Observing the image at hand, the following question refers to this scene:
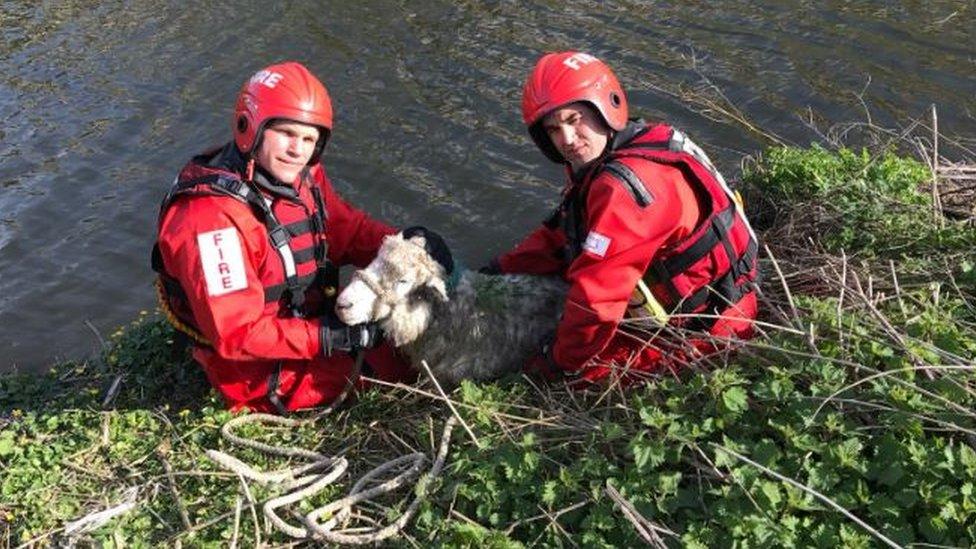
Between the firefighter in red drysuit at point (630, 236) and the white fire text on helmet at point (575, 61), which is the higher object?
the white fire text on helmet at point (575, 61)

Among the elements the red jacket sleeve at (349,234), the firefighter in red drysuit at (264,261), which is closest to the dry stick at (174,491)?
the firefighter in red drysuit at (264,261)

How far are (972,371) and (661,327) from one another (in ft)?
5.63

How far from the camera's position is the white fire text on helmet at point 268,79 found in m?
5.66

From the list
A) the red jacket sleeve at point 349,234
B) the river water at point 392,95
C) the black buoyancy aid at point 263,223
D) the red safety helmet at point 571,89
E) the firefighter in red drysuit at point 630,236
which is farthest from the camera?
the river water at point 392,95

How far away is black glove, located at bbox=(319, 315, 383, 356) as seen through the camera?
19.2 ft

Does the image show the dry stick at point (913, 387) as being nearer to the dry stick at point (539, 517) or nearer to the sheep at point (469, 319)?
the dry stick at point (539, 517)

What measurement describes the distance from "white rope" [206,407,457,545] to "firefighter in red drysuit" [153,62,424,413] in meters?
0.61

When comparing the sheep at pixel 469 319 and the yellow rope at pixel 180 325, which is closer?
the sheep at pixel 469 319

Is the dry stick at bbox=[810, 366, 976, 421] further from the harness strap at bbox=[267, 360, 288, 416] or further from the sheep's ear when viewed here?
the harness strap at bbox=[267, 360, 288, 416]

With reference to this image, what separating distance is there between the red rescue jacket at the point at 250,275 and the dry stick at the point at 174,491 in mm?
689

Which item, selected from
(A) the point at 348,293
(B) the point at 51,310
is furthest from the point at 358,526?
(B) the point at 51,310

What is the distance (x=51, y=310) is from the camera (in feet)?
32.5

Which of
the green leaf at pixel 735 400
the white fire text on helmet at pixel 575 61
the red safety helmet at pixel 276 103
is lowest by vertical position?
the green leaf at pixel 735 400

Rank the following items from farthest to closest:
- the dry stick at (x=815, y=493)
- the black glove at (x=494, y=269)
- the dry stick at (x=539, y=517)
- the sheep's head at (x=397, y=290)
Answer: the black glove at (x=494, y=269) → the sheep's head at (x=397, y=290) → the dry stick at (x=539, y=517) → the dry stick at (x=815, y=493)
